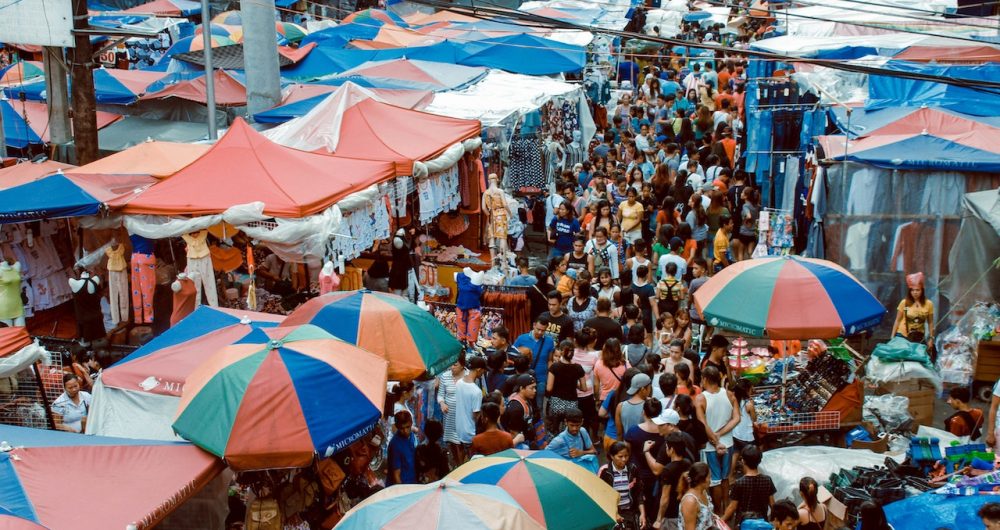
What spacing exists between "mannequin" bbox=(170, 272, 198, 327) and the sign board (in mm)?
5351

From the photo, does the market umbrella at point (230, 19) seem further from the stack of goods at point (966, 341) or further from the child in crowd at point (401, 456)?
the child in crowd at point (401, 456)

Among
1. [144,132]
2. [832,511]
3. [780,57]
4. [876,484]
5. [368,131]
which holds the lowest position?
[832,511]

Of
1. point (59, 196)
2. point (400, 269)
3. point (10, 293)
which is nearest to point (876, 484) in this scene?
point (400, 269)

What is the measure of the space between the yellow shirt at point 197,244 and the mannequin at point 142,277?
0.68m

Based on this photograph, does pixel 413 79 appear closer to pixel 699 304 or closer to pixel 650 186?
pixel 650 186

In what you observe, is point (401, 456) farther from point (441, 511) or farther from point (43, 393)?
point (43, 393)

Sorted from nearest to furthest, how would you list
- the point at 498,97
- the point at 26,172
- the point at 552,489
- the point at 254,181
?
1. the point at 552,489
2. the point at 254,181
3. the point at 26,172
4. the point at 498,97

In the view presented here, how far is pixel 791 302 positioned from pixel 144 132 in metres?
12.0

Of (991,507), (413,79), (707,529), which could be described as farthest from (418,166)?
(991,507)

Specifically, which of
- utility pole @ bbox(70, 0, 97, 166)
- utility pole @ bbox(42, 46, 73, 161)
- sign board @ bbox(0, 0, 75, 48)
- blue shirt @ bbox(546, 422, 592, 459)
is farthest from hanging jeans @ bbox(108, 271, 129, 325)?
blue shirt @ bbox(546, 422, 592, 459)

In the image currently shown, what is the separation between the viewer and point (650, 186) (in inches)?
655

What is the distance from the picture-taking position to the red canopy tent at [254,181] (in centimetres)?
1116

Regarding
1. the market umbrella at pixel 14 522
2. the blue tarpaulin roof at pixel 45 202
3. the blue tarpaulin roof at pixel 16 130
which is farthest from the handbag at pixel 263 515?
the blue tarpaulin roof at pixel 16 130

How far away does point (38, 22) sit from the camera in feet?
48.4
